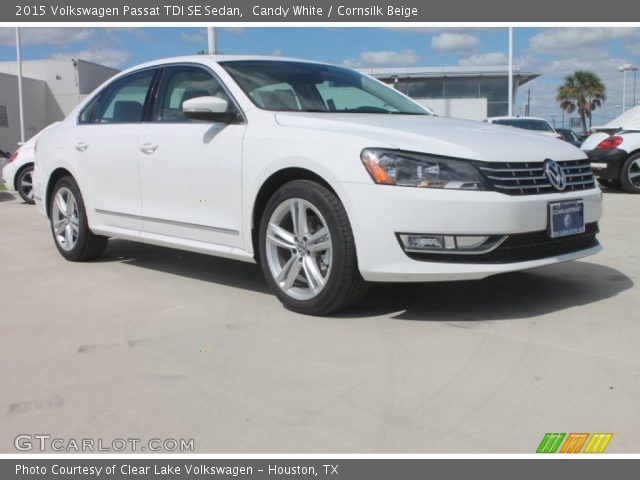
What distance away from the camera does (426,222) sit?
3850mm

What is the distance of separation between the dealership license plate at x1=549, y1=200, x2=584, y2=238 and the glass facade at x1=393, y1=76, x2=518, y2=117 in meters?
33.7

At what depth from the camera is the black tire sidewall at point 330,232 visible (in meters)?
4.04

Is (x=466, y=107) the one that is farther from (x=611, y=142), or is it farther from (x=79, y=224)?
(x=79, y=224)

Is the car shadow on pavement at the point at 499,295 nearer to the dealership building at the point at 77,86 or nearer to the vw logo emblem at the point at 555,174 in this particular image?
the vw logo emblem at the point at 555,174

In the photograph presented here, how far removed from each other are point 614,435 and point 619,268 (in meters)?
3.26

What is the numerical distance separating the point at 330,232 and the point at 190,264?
234 cm

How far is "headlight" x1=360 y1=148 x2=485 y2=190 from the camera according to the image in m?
3.88

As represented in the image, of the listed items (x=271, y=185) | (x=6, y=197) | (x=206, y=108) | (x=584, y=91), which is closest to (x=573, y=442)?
(x=271, y=185)

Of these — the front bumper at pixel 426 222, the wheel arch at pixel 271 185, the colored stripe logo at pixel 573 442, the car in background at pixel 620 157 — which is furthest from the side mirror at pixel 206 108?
the car in background at pixel 620 157

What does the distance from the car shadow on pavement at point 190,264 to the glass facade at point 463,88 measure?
31709 mm

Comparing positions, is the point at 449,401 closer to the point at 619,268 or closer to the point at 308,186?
the point at 308,186

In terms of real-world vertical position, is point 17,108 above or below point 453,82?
below
